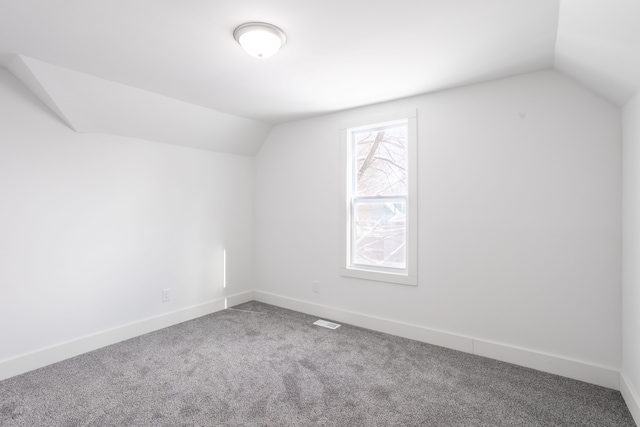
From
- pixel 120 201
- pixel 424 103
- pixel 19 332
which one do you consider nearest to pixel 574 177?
pixel 424 103

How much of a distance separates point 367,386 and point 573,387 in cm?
144

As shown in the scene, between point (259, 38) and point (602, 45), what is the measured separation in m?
1.88

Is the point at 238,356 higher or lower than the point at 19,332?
lower

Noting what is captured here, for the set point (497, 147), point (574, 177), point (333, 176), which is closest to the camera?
point (574, 177)

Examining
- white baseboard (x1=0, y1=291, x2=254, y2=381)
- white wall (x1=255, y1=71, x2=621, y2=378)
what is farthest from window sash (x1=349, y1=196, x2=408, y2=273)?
white baseboard (x1=0, y1=291, x2=254, y2=381)

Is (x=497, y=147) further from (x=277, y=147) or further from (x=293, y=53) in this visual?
(x=277, y=147)

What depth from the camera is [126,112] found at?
9.49ft

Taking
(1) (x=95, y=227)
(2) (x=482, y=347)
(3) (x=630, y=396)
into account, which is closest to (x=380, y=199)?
(2) (x=482, y=347)

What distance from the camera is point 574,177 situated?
234cm

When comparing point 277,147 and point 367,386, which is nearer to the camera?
point 367,386

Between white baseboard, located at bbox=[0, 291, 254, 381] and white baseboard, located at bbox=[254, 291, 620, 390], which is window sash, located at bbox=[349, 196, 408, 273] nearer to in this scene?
white baseboard, located at bbox=[254, 291, 620, 390]

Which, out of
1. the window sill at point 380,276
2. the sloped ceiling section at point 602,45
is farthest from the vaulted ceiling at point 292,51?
the window sill at point 380,276

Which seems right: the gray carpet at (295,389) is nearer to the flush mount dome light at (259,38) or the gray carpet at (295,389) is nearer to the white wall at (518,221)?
the white wall at (518,221)

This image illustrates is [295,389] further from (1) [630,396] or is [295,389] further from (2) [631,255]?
(2) [631,255]
